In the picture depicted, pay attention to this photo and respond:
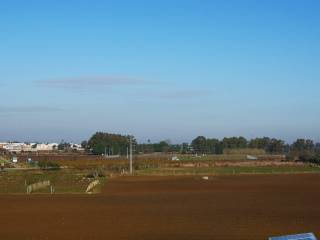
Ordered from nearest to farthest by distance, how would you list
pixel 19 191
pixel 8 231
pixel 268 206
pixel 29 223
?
pixel 8 231
pixel 29 223
pixel 268 206
pixel 19 191

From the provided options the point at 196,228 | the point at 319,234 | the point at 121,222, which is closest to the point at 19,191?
the point at 121,222

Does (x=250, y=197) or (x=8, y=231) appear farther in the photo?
(x=250, y=197)

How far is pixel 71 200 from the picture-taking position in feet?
140

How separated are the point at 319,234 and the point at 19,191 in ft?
116

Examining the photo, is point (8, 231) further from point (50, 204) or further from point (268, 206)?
point (268, 206)

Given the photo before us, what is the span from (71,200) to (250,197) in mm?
13270

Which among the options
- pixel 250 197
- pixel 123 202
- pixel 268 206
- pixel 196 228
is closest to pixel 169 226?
pixel 196 228

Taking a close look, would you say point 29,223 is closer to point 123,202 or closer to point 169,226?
point 169,226

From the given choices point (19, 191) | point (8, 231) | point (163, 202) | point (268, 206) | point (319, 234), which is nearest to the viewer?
point (319, 234)

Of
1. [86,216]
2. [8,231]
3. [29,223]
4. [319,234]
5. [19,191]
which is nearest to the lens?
[319,234]

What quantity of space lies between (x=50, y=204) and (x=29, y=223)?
11301mm

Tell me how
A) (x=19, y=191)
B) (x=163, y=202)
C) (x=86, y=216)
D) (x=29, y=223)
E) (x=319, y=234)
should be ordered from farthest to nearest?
(x=19, y=191) → (x=163, y=202) → (x=86, y=216) → (x=29, y=223) → (x=319, y=234)

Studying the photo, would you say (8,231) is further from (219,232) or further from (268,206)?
(268,206)

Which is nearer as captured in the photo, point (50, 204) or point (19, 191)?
point (50, 204)
